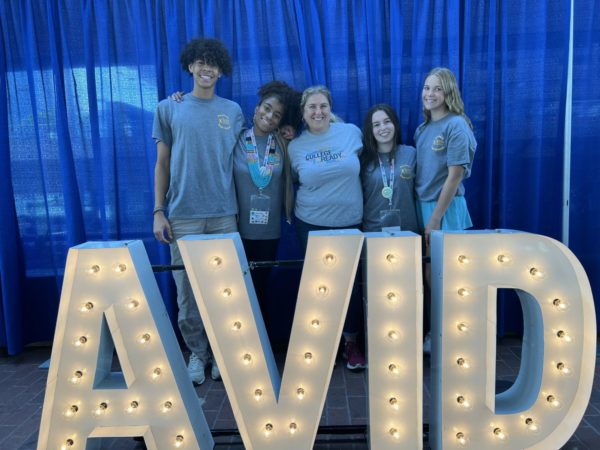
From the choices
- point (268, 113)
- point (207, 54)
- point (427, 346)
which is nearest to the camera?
point (207, 54)

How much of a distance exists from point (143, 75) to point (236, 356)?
2044 mm

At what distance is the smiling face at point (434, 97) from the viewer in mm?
2215

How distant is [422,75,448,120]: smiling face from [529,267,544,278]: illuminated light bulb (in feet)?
3.83

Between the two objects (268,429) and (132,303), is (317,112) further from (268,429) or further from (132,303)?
(268,429)

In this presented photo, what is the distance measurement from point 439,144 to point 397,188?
0.34m

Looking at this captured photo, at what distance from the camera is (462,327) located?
1480mm

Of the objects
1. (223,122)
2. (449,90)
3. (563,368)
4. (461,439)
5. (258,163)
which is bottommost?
(461,439)

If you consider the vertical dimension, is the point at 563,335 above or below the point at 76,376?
above

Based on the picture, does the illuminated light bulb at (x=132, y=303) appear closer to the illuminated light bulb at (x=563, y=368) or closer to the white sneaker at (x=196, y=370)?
the white sneaker at (x=196, y=370)

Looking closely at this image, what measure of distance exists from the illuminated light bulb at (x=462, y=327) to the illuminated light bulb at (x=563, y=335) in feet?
1.07

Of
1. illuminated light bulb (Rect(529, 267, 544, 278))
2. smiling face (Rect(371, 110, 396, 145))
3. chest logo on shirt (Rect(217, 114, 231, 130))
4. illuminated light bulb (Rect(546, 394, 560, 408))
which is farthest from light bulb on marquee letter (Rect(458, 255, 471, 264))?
chest logo on shirt (Rect(217, 114, 231, 130))

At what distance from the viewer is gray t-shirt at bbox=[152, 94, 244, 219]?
7.21 ft

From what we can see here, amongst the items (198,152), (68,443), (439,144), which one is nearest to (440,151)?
(439,144)

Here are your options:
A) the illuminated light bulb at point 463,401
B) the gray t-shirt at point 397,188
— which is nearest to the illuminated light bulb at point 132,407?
the illuminated light bulb at point 463,401
